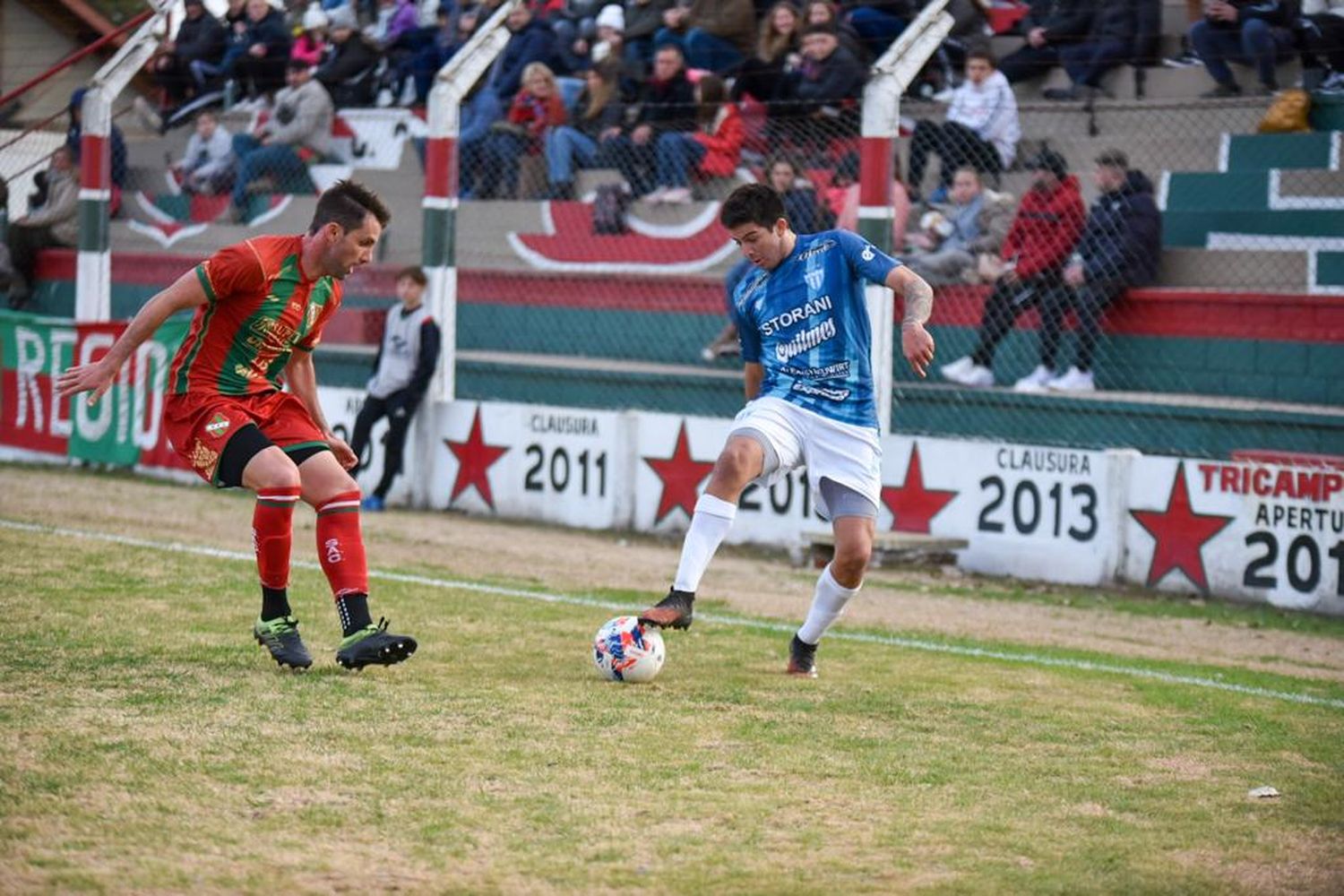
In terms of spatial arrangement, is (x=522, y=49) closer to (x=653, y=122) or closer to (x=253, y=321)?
(x=653, y=122)

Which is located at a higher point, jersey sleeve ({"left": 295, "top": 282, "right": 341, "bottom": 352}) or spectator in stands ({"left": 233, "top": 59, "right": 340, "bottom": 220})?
jersey sleeve ({"left": 295, "top": 282, "right": 341, "bottom": 352})

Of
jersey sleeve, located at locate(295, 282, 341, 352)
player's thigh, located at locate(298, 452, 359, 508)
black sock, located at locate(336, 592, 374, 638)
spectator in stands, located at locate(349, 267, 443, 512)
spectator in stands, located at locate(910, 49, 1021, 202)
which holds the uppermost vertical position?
spectator in stands, located at locate(910, 49, 1021, 202)

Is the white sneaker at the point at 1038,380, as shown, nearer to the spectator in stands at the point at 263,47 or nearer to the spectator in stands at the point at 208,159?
the spectator in stands at the point at 208,159

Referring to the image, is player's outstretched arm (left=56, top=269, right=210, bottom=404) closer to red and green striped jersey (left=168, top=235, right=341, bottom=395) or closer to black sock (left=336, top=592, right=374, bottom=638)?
red and green striped jersey (left=168, top=235, right=341, bottom=395)

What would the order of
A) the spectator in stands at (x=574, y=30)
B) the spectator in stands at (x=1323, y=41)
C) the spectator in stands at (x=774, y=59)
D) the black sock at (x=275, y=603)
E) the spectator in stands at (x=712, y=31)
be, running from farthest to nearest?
the spectator in stands at (x=574, y=30)
the spectator in stands at (x=712, y=31)
the spectator in stands at (x=774, y=59)
the spectator in stands at (x=1323, y=41)
the black sock at (x=275, y=603)

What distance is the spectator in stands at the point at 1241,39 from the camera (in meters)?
14.1

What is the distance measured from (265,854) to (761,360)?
12.6 ft

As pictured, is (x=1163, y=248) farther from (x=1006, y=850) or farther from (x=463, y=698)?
(x=1006, y=850)

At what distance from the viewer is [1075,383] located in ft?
42.6

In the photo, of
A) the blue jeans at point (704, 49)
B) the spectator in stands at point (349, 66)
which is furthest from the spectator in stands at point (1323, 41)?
the spectator in stands at point (349, 66)

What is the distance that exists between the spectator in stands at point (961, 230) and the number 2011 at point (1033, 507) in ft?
6.92

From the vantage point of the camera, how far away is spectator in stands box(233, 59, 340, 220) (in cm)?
1894

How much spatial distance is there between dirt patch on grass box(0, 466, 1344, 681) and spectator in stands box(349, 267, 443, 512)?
52 centimetres

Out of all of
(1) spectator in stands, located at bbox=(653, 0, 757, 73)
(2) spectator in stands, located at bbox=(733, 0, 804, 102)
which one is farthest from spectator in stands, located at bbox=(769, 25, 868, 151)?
(1) spectator in stands, located at bbox=(653, 0, 757, 73)
